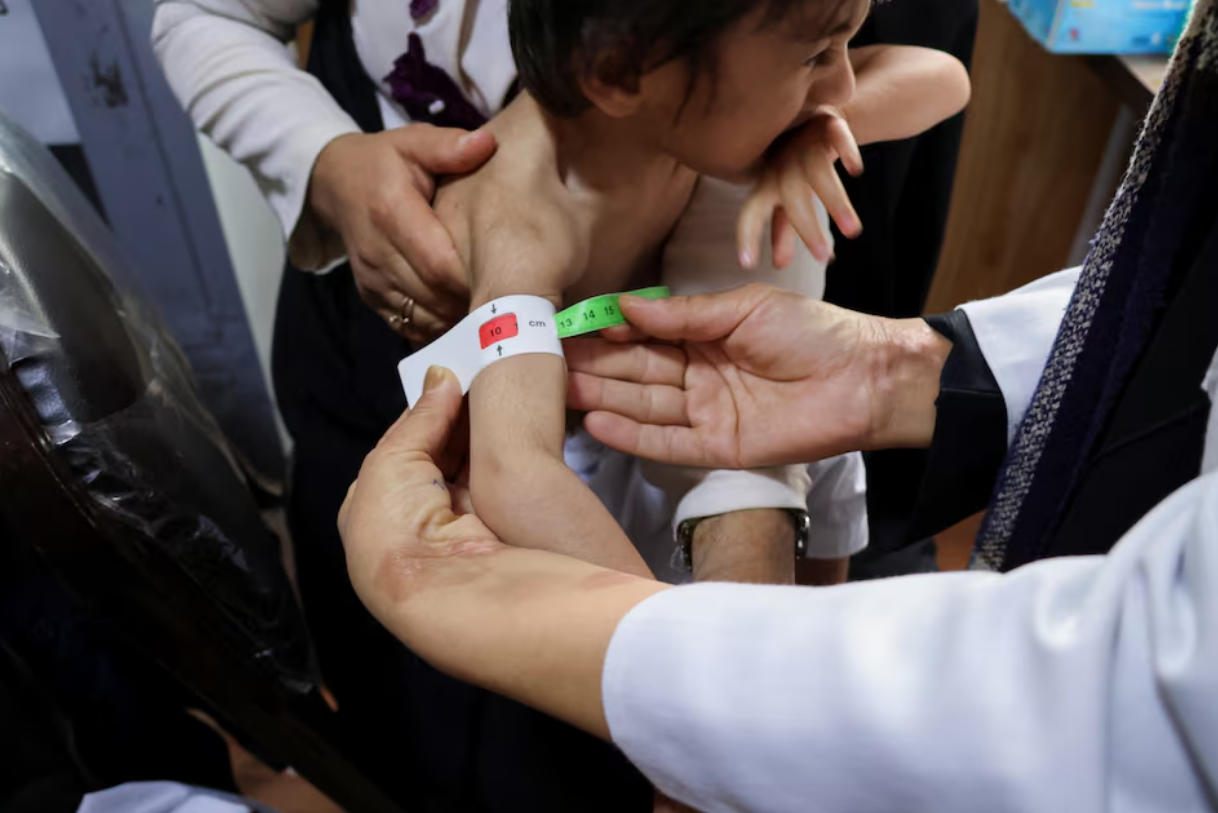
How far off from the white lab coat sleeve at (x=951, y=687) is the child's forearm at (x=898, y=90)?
511 mm

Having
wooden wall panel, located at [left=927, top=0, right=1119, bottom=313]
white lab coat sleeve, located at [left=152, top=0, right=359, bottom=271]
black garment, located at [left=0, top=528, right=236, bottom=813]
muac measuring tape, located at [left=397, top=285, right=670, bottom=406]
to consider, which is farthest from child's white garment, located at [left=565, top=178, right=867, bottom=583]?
black garment, located at [left=0, top=528, right=236, bottom=813]

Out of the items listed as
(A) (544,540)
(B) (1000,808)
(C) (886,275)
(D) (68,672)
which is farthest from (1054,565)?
(D) (68,672)

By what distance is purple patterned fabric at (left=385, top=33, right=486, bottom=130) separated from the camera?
807 millimetres

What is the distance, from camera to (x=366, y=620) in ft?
2.88

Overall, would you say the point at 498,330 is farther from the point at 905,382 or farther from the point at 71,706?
the point at 71,706

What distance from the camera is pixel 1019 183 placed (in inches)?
35.5

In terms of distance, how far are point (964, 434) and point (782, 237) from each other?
22 centimetres

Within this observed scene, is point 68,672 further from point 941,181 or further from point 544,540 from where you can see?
point 941,181

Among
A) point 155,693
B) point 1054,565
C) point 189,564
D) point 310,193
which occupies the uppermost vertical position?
point 310,193

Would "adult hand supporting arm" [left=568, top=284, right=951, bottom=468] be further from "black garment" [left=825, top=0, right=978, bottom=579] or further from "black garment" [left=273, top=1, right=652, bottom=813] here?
"black garment" [left=273, top=1, right=652, bottom=813]

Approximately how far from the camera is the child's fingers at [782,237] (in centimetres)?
75

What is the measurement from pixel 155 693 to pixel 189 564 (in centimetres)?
24

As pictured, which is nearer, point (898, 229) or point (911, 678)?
point (911, 678)

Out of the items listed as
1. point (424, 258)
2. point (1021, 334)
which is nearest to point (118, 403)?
point (424, 258)
